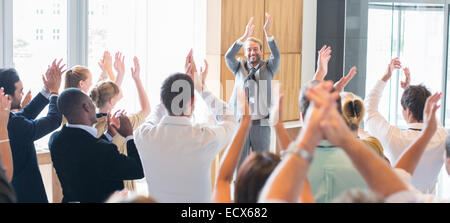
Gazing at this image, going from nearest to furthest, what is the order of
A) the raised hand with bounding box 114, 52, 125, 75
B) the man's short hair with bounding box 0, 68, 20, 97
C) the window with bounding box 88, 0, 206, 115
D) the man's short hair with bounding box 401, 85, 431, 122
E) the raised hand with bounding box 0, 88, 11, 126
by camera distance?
the raised hand with bounding box 0, 88, 11, 126, the man's short hair with bounding box 401, 85, 431, 122, the man's short hair with bounding box 0, 68, 20, 97, the raised hand with bounding box 114, 52, 125, 75, the window with bounding box 88, 0, 206, 115

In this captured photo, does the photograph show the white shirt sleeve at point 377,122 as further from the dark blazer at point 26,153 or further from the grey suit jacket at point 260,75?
the grey suit jacket at point 260,75

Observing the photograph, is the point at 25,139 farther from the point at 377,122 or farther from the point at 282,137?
the point at 377,122

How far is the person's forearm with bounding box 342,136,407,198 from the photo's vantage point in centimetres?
131

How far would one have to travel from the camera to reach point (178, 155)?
2416 millimetres

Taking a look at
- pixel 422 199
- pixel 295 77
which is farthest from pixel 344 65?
pixel 422 199

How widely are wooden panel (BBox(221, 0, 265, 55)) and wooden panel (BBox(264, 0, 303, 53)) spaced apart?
5.9 inches

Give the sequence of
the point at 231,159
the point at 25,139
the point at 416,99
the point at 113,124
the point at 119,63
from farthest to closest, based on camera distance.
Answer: the point at 119,63, the point at 25,139, the point at 113,124, the point at 416,99, the point at 231,159

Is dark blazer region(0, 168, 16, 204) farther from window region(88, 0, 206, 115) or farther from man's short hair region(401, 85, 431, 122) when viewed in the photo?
window region(88, 0, 206, 115)

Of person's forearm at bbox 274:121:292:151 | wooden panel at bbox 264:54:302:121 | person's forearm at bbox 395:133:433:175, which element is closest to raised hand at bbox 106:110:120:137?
person's forearm at bbox 274:121:292:151

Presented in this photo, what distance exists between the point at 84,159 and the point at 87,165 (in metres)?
0.03

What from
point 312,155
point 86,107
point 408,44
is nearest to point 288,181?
point 312,155

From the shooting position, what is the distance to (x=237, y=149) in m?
1.99

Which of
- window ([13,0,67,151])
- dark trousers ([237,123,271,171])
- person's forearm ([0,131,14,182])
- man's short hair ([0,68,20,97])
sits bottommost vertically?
dark trousers ([237,123,271,171])

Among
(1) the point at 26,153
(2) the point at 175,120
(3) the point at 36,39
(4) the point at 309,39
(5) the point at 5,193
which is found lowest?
(1) the point at 26,153
